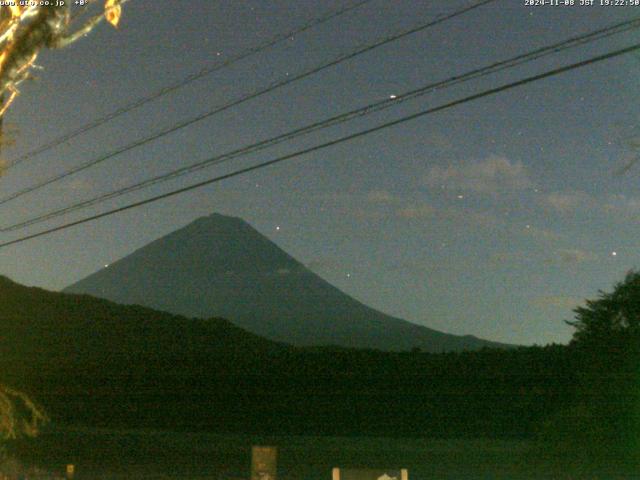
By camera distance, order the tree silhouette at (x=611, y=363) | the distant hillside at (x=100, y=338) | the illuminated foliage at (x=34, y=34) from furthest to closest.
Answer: the distant hillside at (x=100, y=338) < the tree silhouette at (x=611, y=363) < the illuminated foliage at (x=34, y=34)

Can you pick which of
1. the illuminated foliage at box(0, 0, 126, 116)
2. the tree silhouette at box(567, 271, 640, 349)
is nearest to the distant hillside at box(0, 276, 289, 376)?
the tree silhouette at box(567, 271, 640, 349)

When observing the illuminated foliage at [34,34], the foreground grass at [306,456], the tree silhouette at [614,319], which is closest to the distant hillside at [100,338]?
the foreground grass at [306,456]

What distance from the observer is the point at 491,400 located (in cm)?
3123

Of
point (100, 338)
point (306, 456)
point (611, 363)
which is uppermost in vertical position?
point (100, 338)

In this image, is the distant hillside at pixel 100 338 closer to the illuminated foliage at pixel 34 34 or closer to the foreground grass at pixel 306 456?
the foreground grass at pixel 306 456

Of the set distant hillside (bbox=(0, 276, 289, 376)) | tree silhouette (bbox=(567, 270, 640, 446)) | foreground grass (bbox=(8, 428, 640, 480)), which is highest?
distant hillside (bbox=(0, 276, 289, 376))

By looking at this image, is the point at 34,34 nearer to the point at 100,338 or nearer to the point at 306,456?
the point at 306,456

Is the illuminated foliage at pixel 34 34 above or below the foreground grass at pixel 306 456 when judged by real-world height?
above

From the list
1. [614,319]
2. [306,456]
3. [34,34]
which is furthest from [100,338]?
[34,34]

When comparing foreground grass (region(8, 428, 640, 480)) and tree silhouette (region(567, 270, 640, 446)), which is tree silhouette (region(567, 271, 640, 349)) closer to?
tree silhouette (region(567, 270, 640, 446))

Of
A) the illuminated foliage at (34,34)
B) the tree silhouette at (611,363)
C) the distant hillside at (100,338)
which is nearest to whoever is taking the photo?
the illuminated foliage at (34,34)

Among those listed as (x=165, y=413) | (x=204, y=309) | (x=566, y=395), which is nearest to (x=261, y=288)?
(x=204, y=309)

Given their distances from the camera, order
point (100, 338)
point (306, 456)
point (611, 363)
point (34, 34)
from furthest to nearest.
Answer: point (100, 338) → point (306, 456) → point (611, 363) → point (34, 34)

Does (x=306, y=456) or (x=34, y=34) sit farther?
(x=306, y=456)
